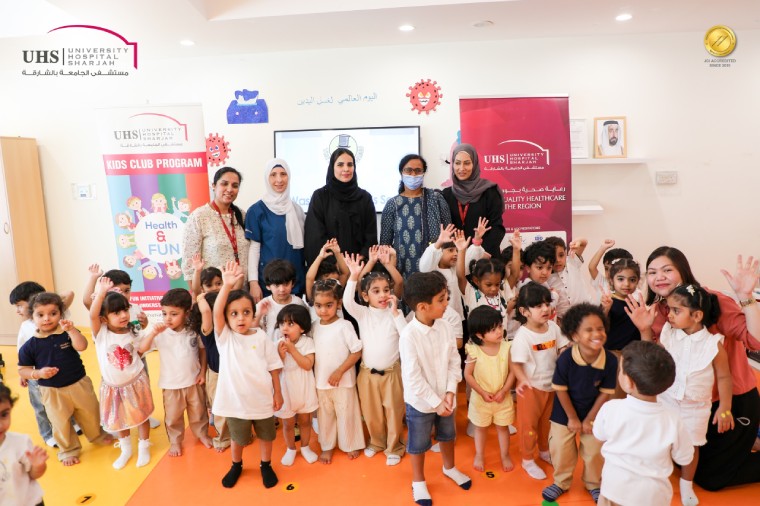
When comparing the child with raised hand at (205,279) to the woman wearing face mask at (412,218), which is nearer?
the child with raised hand at (205,279)

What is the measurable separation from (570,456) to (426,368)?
2.84 ft

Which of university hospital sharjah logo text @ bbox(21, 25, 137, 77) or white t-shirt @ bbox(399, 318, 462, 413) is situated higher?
university hospital sharjah logo text @ bbox(21, 25, 137, 77)

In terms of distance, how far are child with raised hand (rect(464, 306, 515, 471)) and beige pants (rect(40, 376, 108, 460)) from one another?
88.9 inches

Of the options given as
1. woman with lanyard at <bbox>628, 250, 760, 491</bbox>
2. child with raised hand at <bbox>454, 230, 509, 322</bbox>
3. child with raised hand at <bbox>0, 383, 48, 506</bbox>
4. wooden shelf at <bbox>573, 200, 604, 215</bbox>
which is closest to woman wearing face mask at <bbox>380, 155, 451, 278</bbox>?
child with raised hand at <bbox>454, 230, 509, 322</bbox>

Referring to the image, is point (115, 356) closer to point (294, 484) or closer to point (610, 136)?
point (294, 484)

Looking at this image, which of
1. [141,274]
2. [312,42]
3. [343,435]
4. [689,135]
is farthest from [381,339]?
[689,135]

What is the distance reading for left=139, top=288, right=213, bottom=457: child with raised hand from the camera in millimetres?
2744

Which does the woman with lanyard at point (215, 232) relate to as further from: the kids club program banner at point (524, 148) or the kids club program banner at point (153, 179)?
the kids club program banner at point (524, 148)

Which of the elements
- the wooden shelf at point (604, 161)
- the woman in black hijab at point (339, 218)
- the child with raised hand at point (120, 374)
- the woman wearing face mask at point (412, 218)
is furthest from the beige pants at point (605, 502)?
the wooden shelf at point (604, 161)

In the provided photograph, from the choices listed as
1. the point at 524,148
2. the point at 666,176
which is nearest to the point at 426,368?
the point at 524,148

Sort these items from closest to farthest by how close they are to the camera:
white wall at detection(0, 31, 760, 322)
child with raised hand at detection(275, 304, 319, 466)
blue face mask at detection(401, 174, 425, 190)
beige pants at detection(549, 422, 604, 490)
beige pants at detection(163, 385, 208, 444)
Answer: beige pants at detection(549, 422, 604, 490), child with raised hand at detection(275, 304, 319, 466), beige pants at detection(163, 385, 208, 444), blue face mask at detection(401, 174, 425, 190), white wall at detection(0, 31, 760, 322)

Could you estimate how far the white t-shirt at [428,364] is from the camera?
7.39ft

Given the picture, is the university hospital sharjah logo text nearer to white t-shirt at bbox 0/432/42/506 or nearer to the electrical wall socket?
white t-shirt at bbox 0/432/42/506

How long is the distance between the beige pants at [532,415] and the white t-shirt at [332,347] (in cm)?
94
